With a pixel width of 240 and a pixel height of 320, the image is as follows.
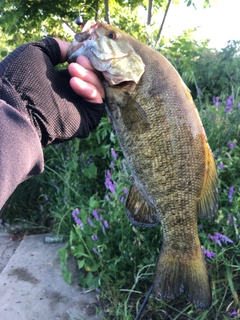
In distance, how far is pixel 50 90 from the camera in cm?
142

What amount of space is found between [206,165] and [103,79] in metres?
0.55

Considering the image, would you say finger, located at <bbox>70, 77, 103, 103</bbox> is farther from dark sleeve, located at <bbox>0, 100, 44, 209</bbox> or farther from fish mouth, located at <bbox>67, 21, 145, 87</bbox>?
dark sleeve, located at <bbox>0, 100, 44, 209</bbox>

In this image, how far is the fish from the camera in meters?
1.35

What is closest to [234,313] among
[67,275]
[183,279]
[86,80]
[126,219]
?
[183,279]

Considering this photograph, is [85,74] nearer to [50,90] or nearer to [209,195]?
[50,90]

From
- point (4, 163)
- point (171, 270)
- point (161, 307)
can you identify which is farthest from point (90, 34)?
point (161, 307)

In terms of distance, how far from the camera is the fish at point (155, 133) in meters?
1.35

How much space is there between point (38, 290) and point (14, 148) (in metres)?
2.21

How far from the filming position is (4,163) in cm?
119

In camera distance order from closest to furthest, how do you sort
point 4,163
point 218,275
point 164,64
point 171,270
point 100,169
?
point 4,163 < point 164,64 < point 171,270 < point 218,275 < point 100,169

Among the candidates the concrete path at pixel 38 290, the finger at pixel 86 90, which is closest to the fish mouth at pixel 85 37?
the finger at pixel 86 90

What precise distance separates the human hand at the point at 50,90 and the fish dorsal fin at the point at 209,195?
1.79 feet

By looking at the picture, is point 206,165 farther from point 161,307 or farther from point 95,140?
point 95,140

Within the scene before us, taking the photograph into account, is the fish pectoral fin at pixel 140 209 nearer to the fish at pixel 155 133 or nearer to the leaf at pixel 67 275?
the fish at pixel 155 133
